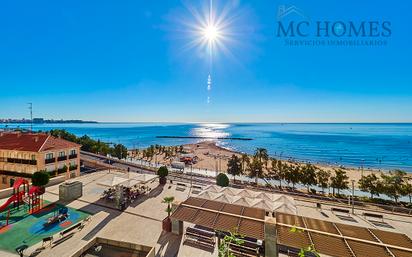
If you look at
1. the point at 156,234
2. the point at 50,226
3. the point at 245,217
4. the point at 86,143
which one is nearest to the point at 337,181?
the point at 245,217

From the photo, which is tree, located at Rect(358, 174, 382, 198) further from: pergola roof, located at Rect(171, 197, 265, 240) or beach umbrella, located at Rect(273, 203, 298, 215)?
pergola roof, located at Rect(171, 197, 265, 240)

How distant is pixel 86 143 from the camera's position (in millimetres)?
71062

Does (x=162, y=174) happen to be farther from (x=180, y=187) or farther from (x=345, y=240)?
(x=345, y=240)

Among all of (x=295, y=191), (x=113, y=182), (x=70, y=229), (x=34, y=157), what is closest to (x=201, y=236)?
(x=70, y=229)

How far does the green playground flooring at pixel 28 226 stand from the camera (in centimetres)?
1331

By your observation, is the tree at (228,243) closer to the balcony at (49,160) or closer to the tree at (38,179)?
the tree at (38,179)

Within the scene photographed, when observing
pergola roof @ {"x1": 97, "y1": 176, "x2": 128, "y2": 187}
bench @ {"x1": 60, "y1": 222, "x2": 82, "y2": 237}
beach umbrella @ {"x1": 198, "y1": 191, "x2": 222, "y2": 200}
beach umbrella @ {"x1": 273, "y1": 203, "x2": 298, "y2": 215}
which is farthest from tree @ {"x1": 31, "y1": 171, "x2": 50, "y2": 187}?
beach umbrella @ {"x1": 273, "y1": 203, "x2": 298, "y2": 215}

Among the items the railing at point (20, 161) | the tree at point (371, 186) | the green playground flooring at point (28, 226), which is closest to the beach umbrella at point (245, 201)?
the green playground flooring at point (28, 226)

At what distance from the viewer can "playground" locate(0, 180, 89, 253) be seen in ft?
44.5

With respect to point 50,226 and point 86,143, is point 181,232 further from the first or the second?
point 86,143

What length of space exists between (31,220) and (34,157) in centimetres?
1713

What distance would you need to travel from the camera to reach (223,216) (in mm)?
12633

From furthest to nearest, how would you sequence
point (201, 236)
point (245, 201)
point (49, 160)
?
point (49, 160)
point (245, 201)
point (201, 236)

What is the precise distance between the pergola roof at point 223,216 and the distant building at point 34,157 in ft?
86.4
